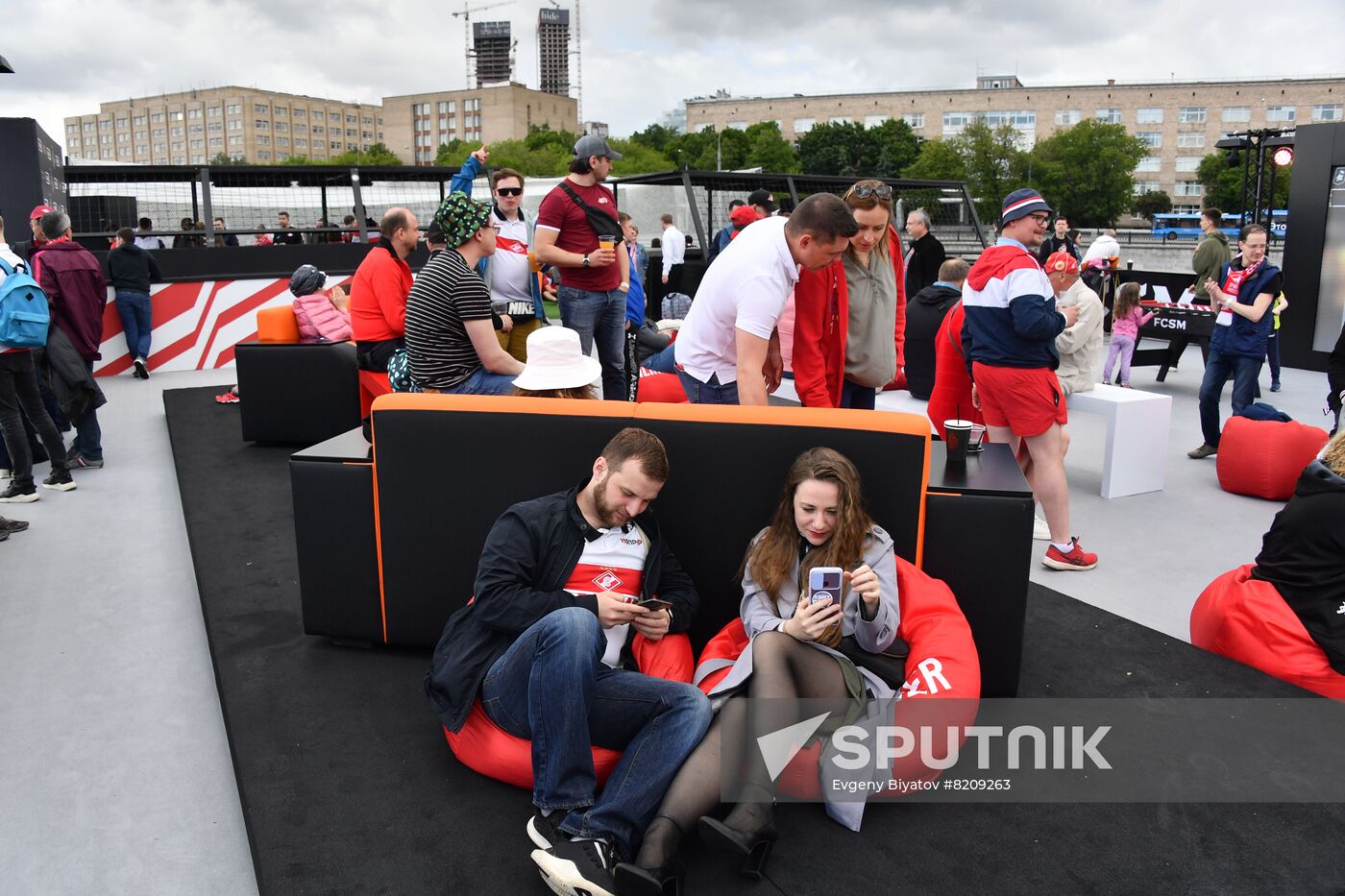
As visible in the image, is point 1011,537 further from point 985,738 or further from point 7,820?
point 7,820

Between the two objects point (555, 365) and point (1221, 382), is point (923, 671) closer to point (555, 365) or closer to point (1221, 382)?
point (555, 365)

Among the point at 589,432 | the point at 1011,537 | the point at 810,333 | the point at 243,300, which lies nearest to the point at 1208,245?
the point at 810,333

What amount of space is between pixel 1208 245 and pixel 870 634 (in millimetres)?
8653

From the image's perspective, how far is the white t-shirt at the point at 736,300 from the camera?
3.43 meters

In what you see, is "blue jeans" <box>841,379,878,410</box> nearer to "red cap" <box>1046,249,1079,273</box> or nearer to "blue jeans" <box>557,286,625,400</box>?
"red cap" <box>1046,249,1079,273</box>

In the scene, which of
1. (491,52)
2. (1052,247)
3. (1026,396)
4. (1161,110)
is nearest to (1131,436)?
(1026,396)

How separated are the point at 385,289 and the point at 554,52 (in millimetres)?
167871

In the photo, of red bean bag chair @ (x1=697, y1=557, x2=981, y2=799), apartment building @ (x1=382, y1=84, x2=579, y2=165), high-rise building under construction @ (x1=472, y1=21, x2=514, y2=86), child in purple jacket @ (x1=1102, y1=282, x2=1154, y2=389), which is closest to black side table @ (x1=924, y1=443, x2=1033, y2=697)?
red bean bag chair @ (x1=697, y1=557, x2=981, y2=799)

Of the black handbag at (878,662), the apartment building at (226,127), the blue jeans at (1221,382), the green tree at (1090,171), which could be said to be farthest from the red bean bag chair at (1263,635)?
the apartment building at (226,127)

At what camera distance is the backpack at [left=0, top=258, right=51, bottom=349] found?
16.2ft

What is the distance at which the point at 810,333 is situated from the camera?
3875mm

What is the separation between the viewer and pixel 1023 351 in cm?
420

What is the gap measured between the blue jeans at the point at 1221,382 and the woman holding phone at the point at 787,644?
477cm

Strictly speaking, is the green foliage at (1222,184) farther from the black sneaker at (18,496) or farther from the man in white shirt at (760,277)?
the black sneaker at (18,496)
